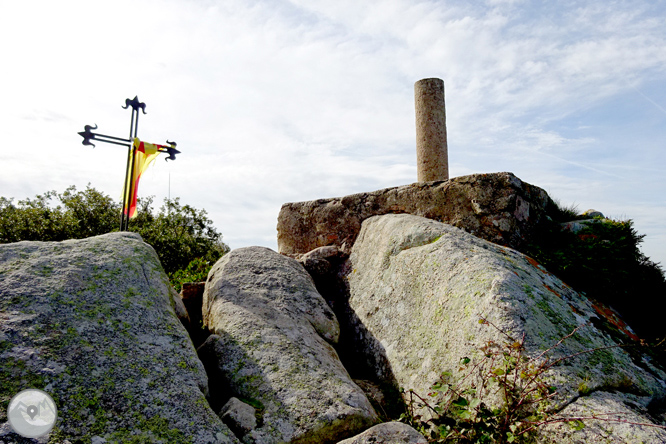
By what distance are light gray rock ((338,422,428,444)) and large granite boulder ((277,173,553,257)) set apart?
3570 mm

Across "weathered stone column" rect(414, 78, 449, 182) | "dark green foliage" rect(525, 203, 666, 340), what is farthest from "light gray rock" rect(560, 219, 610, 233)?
"weathered stone column" rect(414, 78, 449, 182)

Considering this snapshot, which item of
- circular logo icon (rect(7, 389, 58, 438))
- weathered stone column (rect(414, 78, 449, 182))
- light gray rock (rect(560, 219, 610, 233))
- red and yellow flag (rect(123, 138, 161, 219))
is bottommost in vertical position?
circular logo icon (rect(7, 389, 58, 438))

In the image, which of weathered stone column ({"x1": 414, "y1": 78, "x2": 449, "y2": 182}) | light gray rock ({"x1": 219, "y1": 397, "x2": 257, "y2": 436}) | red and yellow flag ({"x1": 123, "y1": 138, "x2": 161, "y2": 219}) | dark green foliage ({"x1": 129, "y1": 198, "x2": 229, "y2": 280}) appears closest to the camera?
light gray rock ({"x1": 219, "y1": 397, "x2": 257, "y2": 436})

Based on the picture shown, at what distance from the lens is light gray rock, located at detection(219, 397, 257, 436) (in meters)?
3.17

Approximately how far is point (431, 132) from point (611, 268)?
7.26 meters

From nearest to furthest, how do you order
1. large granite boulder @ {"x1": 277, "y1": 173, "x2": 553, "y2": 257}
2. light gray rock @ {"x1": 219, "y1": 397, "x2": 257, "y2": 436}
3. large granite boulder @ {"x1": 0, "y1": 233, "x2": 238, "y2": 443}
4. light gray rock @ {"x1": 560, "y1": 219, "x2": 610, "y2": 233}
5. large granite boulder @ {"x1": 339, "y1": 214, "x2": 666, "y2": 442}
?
large granite boulder @ {"x1": 0, "y1": 233, "x2": 238, "y2": 443}
light gray rock @ {"x1": 219, "y1": 397, "x2": 257, "y2": 436}
large granite boulder @ {"x1": 339, "y1": 214, "x2": 666, "y2": 442}
large granite boulder @ {"x1": 277, "y1": 173, "x2": 553, "y2": 257}
light gray rock @ {"x1": 560, "y1": 219, "x2": 610, "y2": 233}

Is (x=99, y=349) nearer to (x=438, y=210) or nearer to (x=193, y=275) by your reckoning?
(x=193, y=275)

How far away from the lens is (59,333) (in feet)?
10.3

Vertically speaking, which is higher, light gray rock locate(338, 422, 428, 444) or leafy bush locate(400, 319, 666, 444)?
leafy bush locate(400, 319, 666, 444)

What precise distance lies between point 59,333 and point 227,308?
5.19 ft

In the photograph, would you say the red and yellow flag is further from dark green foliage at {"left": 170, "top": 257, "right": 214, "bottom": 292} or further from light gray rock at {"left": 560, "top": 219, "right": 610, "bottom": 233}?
light gray rock at {"left": 560, "top": 219, "right": 610, "bottom": 233}

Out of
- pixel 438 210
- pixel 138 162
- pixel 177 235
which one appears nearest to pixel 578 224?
pixel 438 210

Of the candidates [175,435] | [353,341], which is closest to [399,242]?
[353,341]

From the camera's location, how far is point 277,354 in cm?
388
